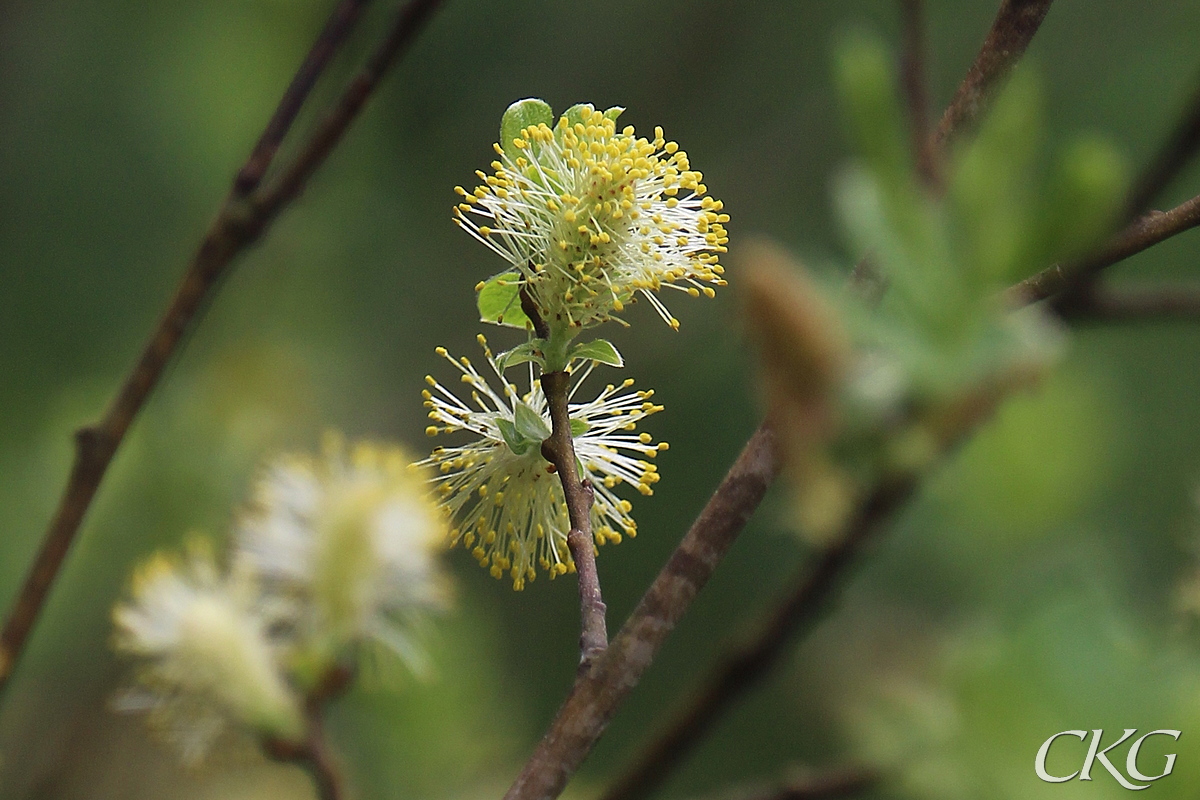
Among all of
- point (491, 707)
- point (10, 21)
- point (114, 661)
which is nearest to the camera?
point (491, 707)

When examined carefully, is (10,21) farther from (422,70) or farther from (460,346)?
(460,346)

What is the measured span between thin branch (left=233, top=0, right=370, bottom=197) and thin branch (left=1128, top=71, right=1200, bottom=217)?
2.01 feet

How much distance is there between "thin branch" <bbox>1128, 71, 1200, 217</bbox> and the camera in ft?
2.03

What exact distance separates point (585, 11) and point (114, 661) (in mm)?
2077

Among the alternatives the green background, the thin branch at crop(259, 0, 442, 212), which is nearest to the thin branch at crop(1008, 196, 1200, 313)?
the thin branch at crop(259, 0, 442, 212)

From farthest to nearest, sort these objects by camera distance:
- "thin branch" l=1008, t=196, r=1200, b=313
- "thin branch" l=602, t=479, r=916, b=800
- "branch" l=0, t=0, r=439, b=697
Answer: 1. "branch" l=0, t=0, r=439, b=697
2. "thin branch" l=1008, t=196, r=1200, b=313
3. "thin branch" l=602, t=479, r=916, b=800

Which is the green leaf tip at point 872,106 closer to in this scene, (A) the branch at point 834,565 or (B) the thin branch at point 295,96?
(A) the branch at point 834,565

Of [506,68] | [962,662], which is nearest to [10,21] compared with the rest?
[506,68]

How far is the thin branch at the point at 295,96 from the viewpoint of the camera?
101 centimetres

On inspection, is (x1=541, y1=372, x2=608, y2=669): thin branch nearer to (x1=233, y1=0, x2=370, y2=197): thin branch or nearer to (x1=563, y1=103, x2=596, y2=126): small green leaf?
(x1=563, y1=103, x2=596, y2=126): small green leaf

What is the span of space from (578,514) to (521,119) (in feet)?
0.84

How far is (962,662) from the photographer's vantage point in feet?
2.28

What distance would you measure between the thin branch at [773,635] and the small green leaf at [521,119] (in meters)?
0.44

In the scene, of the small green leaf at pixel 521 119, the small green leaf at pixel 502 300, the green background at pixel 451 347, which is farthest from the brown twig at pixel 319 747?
the green background at pixel 451 347
